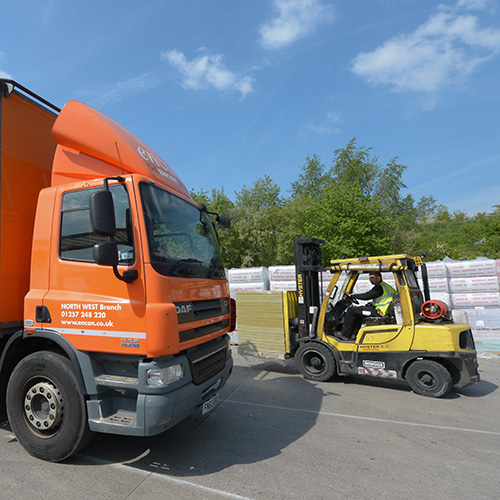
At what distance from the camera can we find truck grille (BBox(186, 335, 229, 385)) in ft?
10.7

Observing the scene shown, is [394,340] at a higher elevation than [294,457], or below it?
higher

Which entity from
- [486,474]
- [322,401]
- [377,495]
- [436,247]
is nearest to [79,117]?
[377,495]

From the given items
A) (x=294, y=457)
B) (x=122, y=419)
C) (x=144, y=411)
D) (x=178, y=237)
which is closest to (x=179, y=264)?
(x=178, y=237)

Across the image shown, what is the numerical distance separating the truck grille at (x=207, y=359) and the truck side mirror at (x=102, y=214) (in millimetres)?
1351

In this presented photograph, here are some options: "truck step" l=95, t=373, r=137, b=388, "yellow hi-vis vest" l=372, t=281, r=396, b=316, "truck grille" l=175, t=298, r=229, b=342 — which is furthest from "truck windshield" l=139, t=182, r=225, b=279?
"yellow hi-vis vest" l=372, t=281, r=396, b=316

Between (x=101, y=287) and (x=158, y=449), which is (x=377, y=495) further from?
(x=101, y=287)

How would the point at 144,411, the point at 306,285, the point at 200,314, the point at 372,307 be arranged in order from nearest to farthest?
the point at 144,411 < the point at 200,314 < the point at 372,307 < the point at 306,285

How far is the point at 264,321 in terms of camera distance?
23.1 feet

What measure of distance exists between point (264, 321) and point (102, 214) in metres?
4.77

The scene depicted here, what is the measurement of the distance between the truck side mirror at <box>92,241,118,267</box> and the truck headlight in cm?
96

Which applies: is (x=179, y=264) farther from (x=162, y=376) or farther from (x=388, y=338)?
(x=388, y=338)

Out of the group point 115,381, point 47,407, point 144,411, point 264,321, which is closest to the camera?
point 144,411

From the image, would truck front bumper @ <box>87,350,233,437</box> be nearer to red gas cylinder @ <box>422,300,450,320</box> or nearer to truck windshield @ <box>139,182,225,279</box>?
truck windshield @ <box>139,182,225,279</box>

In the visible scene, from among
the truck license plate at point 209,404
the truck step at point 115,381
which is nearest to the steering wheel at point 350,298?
the truck license plate at point 209,404
